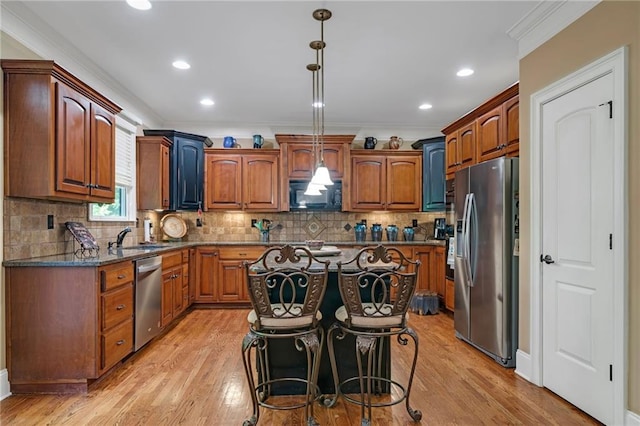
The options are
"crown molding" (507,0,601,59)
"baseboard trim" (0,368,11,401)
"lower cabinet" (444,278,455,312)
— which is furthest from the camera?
"lower cabinet" (444,278,455,312)

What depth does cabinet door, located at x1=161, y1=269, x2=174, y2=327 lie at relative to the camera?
3.95 metres

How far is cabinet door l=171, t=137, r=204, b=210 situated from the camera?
16.8ft

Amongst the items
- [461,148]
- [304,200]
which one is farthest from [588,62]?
[304,200]

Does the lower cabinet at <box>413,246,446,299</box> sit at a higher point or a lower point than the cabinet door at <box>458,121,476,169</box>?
lower

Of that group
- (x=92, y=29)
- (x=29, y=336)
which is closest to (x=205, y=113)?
(x=92, y=29)

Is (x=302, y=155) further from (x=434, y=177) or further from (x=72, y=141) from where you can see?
(x=72, y=141)

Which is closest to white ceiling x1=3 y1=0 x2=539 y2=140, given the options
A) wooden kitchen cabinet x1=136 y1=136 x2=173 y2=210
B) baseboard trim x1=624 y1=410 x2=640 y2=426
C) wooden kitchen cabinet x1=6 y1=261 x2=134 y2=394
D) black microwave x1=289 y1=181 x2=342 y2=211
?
wooden kitchen cabinet x1=136 y1=136 x2=173 y2=210

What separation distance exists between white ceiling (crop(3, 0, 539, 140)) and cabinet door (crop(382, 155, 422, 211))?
794mm

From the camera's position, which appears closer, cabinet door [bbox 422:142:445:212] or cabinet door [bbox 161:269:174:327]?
cabinet door [bbox 161:269:174:327]

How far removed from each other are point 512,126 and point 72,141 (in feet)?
11.7

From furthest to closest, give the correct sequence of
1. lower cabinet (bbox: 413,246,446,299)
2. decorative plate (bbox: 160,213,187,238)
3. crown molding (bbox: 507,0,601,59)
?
1. decorative plate (bbox: 160,213,187,238)
2. lower cabinet (bbox: 413,246,446,299)
3. crown molding (bbox: 507,0,601,59)

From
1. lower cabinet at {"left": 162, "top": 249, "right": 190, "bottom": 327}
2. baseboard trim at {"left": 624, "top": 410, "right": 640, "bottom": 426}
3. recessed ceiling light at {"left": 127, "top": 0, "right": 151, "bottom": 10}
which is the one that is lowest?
baseboard trim at {"left": 624, "top": 410, "right": 640, "bottom": 426}

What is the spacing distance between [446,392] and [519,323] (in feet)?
2.87

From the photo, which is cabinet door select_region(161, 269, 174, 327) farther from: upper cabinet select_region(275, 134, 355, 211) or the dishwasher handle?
upper cabinet select_region(275, 134, 355, 211)
